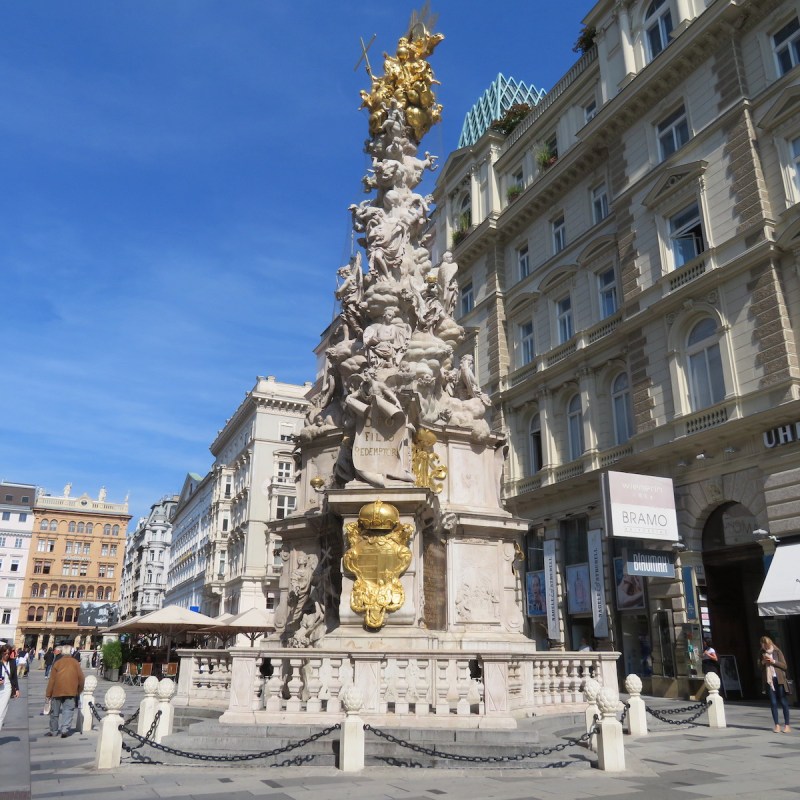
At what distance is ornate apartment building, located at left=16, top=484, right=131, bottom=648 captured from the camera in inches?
4198

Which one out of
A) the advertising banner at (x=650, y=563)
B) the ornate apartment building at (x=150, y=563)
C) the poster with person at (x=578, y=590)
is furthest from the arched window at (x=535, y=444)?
the ornate apartment building at (x=150, y=563)

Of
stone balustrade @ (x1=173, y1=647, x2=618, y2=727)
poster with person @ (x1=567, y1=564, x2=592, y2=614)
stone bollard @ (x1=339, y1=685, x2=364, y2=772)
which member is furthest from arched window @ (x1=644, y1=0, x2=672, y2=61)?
stone bollard @ (x1=339, y1=685, x2=364, y2=772)

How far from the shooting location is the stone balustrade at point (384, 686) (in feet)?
33.5

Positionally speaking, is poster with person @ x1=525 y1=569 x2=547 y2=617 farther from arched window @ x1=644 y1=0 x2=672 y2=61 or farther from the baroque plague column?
arched window @ x1=644 y1=0 x2=672 y2=61

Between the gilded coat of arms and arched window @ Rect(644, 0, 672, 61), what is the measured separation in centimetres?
2357

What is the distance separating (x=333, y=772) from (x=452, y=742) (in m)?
1.64

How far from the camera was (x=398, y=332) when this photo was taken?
1579 centimetres

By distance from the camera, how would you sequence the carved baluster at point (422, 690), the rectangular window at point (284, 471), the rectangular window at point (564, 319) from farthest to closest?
the rectangular window at point (284, 471) < the rectangular window at point (564, 319) < the carved baluster at point (422, 690)

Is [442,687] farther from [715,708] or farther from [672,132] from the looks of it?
[672,132]

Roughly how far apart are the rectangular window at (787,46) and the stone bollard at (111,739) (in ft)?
78.7

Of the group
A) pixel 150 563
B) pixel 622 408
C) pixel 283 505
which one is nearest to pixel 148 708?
pixel 622 408

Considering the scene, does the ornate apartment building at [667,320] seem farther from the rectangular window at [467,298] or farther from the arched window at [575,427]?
the rectangular window at [467,298]

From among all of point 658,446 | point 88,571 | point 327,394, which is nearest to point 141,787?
point 327,394

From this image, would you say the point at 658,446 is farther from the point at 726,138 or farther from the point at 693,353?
the point at 726,138
